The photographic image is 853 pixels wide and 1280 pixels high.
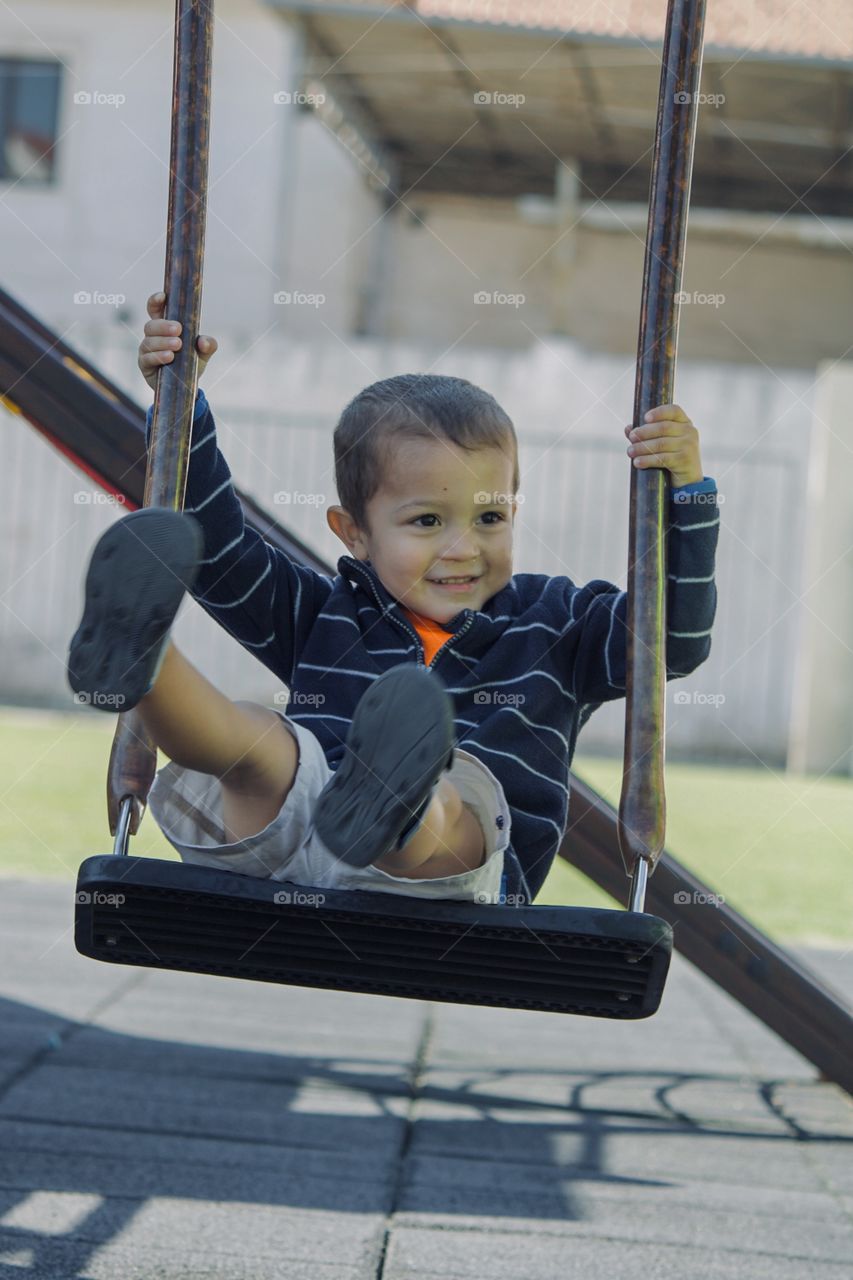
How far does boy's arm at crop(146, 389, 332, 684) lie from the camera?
2.06 m

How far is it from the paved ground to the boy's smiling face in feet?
3.02

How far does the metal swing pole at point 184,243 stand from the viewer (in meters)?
1.81

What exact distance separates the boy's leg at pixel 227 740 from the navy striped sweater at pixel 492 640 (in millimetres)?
179

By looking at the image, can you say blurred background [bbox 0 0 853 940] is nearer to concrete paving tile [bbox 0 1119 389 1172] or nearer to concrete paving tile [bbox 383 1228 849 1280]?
concrete paving tile [bbox 0 1119 389 1172]

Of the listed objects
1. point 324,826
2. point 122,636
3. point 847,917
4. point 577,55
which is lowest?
point 847,917

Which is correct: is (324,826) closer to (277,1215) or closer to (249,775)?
(249,775)

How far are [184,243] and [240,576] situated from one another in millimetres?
452

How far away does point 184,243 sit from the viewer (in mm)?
1890

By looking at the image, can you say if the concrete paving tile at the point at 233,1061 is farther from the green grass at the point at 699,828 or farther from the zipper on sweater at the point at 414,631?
the green grass at the point at 699,828

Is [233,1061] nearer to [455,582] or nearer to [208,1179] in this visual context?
[208,1179]

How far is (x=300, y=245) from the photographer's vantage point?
12727 mm

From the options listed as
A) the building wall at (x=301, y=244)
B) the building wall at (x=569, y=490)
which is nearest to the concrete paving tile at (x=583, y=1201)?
the building wall at (x=569, y=490)

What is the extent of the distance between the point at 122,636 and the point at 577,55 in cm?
1056

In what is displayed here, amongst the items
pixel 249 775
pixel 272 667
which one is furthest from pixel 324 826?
pixel 272 667
